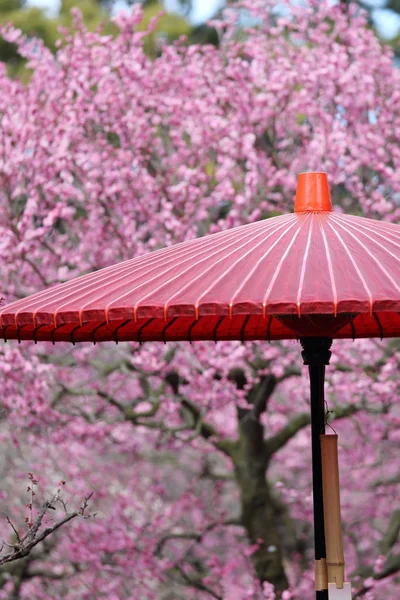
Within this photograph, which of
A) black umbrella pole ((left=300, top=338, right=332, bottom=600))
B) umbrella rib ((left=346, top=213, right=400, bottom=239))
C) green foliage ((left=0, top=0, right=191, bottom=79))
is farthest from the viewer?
green foliage ((left=0, top=0, right=191, bottom=79))

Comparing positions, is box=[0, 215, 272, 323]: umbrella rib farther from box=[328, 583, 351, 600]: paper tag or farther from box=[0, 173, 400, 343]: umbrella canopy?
box=[328, 583, 351, 600]: paper tag

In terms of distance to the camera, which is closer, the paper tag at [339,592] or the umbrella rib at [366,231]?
the umbrella rib at [366,231]

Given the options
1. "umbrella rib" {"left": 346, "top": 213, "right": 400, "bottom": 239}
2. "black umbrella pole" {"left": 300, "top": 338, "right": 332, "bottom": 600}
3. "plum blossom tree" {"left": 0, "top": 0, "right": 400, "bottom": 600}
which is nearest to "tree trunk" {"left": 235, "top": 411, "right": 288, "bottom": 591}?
"plum blossom tree" {"left": 0, "top": 0, "right": 400, "bottom": 600}

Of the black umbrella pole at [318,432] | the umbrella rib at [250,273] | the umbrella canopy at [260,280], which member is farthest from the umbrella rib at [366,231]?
the black umbrella pole at [318,432]

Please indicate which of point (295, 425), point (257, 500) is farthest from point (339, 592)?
point (257, 500)

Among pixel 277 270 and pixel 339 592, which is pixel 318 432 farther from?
pixel 277 270

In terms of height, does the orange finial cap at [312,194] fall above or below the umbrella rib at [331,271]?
above

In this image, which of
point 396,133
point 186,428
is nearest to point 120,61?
point 396,133

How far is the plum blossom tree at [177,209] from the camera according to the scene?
25.9ft

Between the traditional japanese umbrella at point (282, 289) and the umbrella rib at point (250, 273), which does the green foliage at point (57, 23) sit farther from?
the umbrella rib at point (250, 273)

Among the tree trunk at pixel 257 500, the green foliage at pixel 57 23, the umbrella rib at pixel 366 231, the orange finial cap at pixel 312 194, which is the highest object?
the green foliage at pixel 57 23

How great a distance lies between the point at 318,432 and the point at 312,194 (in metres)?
0.95

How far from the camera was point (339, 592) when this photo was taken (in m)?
3.88

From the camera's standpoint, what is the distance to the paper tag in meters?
3.87
